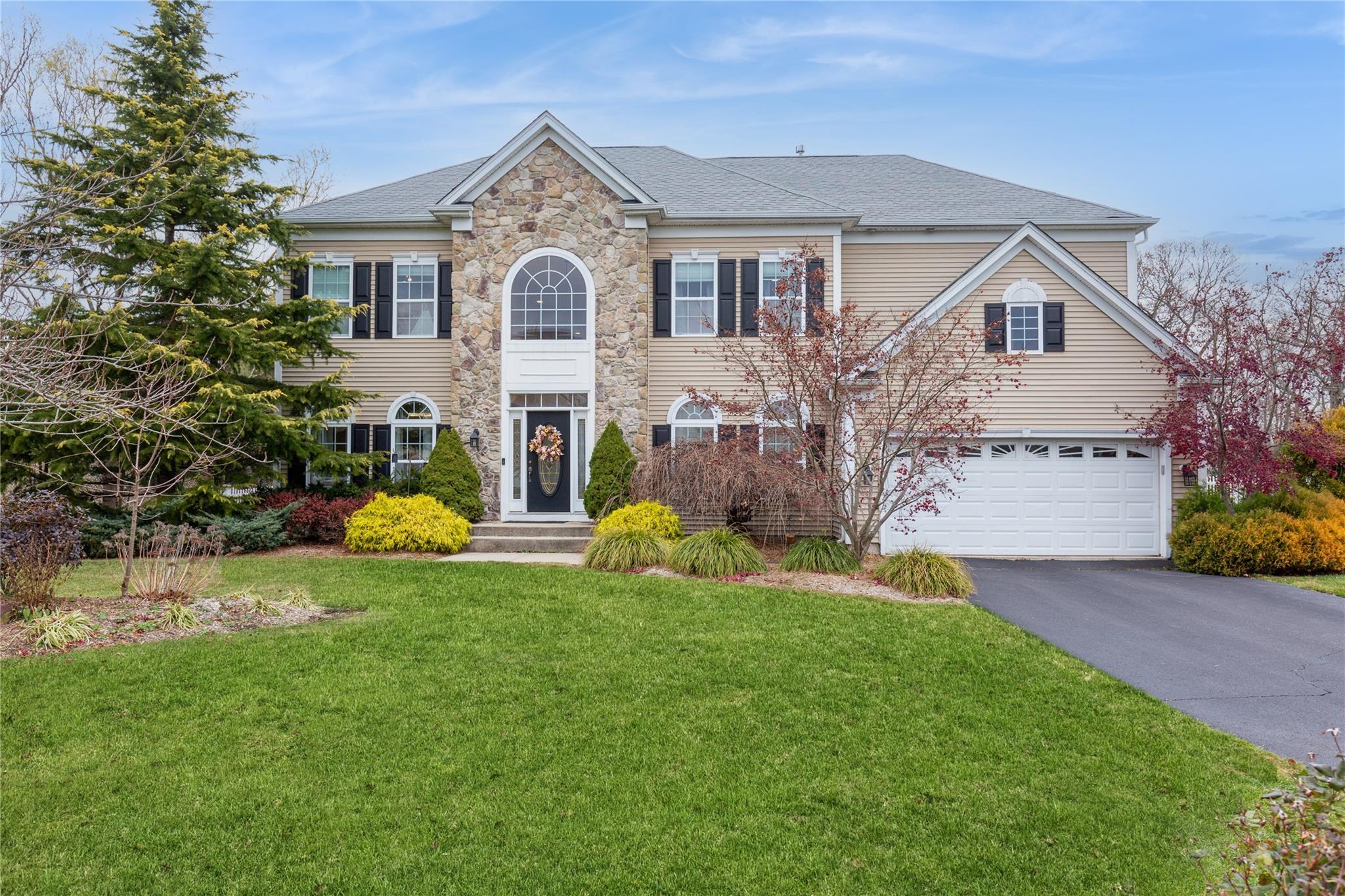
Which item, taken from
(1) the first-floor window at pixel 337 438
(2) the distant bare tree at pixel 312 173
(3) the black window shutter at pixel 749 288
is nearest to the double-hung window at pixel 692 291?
(3) the black window shutter at pixel 749 288

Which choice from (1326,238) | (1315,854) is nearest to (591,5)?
(1315,854)

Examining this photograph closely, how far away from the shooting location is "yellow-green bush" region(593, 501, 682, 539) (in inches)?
488

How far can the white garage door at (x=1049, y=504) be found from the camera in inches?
524

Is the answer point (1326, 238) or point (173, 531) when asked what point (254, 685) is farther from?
point (1326, 238)

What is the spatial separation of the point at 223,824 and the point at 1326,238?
95.2ft

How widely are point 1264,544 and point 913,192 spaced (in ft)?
33.0

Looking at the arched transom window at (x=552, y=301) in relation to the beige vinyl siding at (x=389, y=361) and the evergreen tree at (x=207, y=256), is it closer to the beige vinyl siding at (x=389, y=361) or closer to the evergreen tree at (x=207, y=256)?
the beige vinyl siding at (x=389, y=361)

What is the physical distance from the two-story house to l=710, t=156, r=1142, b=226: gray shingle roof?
0.12 m

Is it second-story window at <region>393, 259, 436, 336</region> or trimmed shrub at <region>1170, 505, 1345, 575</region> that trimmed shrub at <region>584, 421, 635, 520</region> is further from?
trimmed shrub at <region>1170, 505, 1345, 575</region>

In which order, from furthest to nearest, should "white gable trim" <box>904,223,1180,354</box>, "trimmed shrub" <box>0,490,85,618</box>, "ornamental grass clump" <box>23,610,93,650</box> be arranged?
"white gable trim" <box>904,223,1180,354</box>, "trimmed shrub" <box>0,490,85,618</box>, "ornamental grass clump" <box>23,610,93,650</box>

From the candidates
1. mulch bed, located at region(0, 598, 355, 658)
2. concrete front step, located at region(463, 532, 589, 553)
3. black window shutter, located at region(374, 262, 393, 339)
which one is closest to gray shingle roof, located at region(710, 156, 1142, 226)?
black window shutter, located at region(374, 262, 393, 339)

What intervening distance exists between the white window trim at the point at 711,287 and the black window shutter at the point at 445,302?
15.4ft

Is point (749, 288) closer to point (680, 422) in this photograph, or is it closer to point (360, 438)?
point (680, 422)

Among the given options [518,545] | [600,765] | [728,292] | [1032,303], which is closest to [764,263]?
[728,292]
